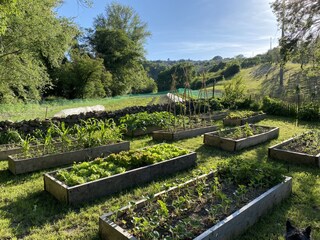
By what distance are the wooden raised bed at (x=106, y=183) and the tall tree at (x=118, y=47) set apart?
85.6 feet

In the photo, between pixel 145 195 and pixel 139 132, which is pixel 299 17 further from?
pixel 145 195

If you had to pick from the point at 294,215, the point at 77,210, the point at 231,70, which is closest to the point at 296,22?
the point at 294,215

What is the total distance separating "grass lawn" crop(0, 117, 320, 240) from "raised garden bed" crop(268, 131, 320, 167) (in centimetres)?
37

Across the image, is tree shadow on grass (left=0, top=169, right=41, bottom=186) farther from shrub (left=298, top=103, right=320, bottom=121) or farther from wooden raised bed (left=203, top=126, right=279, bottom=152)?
shrub (left=298, top=103, right=320, bottom=121)

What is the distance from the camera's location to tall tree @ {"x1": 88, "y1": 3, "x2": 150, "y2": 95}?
29.9 m

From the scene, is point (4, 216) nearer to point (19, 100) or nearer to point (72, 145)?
point (72, 145)

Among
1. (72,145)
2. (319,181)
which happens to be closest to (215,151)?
(319,181)

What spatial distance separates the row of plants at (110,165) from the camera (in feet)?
13.0

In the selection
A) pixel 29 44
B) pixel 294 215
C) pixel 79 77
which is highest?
pixel 29 44

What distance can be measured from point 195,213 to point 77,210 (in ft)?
5.31

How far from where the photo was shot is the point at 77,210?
11.8 ft

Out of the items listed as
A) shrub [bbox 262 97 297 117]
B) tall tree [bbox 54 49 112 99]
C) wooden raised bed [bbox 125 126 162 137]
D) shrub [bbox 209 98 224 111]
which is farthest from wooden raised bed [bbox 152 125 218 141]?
tall tree [bbox 54 49 112 99]

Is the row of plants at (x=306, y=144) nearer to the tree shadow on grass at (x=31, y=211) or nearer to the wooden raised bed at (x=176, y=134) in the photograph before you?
the wooden raised bed at (x=176, y=134)

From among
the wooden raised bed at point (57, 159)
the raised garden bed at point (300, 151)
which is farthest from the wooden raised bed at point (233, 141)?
the wooden raised bed at point (57, 159)
